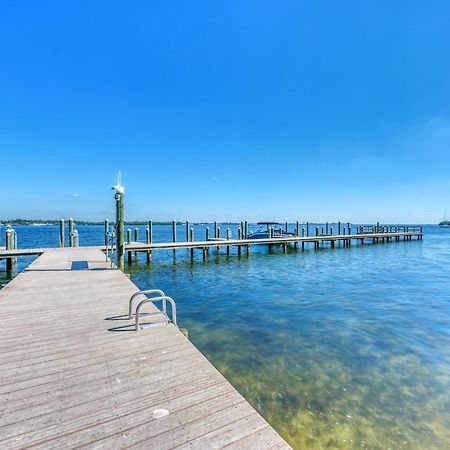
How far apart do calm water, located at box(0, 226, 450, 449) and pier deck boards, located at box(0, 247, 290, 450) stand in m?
1.68

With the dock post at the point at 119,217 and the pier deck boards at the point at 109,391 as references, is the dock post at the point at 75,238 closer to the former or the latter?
the dock post at the point at 119,217

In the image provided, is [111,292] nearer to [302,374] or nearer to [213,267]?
[302,374]

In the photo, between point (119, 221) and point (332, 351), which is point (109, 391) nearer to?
point (332, 351)

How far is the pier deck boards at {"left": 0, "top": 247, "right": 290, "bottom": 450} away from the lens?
2277 mm

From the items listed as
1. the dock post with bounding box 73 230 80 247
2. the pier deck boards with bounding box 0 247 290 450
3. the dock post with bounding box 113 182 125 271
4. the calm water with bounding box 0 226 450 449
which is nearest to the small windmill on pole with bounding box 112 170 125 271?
the dock post with bounding box 113 182 125 271

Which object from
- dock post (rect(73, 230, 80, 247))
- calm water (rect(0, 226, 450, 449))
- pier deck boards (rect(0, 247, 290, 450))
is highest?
dock post (rect(73, 230, 80, 247))

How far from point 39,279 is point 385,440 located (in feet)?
28.9

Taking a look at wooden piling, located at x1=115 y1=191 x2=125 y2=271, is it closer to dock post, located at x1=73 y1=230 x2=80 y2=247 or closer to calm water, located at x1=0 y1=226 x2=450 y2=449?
calm water, located at x1=0 y1=226 x2=450 y2=449

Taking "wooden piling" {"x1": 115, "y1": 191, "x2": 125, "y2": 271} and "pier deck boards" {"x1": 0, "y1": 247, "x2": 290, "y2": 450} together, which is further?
"wooden piling" {"x1": 115, "y1": 191, "x2": 125, "y2": 271}

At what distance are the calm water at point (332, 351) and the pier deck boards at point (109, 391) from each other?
1682 millimetres

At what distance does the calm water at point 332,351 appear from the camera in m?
3.97

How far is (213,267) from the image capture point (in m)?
16.7

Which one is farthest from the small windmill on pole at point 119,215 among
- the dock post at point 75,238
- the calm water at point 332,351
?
the dock post at point 75,238

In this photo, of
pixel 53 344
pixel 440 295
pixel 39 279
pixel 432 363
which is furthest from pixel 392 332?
pixel 39 279
